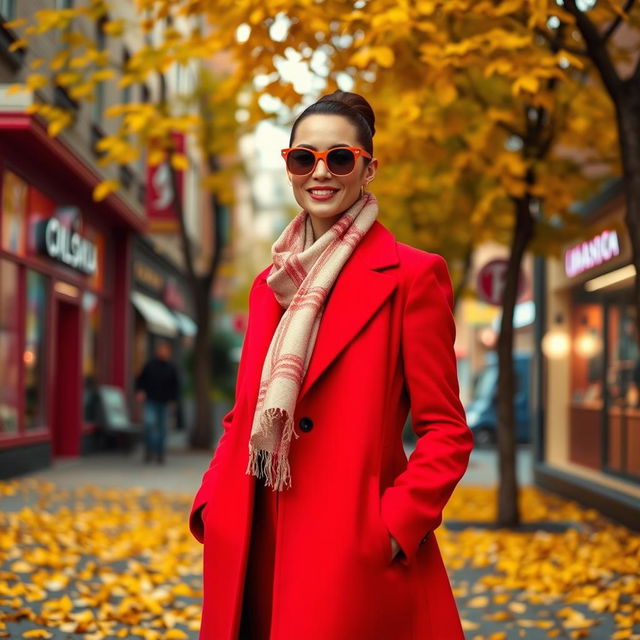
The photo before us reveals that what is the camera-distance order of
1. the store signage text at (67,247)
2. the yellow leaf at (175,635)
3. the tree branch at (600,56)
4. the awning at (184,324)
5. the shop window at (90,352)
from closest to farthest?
the yellow leaf at (175,635) < the tree branch at (600,56) < the store signage text at (67,247) < the shop window at (90,352) < the awning at (184,324)

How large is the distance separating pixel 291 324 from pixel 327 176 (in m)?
0.41

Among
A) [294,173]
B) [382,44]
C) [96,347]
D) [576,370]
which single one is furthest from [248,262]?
[294,173]

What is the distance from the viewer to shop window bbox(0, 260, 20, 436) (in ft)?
43.3

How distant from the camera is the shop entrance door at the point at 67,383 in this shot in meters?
17.2

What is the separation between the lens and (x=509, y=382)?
10.2 meters

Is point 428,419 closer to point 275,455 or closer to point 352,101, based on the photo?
point 275,455

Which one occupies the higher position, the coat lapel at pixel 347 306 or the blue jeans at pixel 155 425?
the coat lapel at pixel 347 306

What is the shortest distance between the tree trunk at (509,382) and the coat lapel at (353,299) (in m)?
7.36

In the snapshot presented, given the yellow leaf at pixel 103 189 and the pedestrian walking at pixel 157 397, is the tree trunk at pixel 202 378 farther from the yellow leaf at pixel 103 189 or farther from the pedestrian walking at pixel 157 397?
the yellow leaf at pixel 103 189

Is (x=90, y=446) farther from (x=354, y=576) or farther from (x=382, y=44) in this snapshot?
(x=354, y=576)

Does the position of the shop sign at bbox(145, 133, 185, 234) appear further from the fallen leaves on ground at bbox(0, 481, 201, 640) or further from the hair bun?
the hair bun

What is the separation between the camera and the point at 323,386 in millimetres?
2660

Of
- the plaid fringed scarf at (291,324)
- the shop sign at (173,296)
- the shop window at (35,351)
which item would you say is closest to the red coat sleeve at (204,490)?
the plaid fringed scarf at (291,324)

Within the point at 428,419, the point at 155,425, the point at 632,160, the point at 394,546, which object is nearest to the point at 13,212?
the point at 155,425
